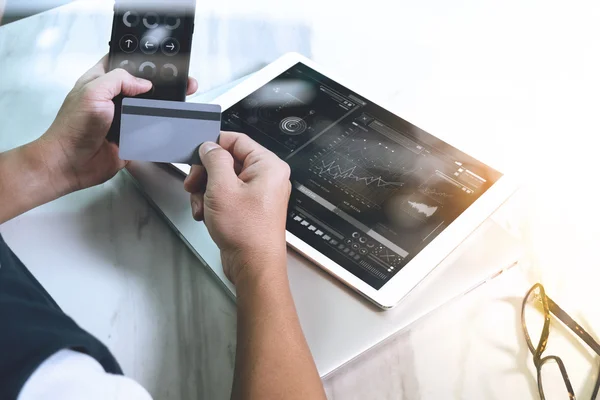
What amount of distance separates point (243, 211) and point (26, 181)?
245 millimetres

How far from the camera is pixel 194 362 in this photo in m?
0.57

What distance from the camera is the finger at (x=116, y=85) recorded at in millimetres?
642

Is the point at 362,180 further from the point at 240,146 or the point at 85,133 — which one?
the point at 85,133

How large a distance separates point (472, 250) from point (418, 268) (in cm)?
7

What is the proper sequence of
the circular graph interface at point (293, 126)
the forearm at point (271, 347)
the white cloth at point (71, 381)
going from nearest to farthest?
the white cloth at point (71, 381) < the forearm at point (271, 347) < the circular graph interface at point (293, 126)

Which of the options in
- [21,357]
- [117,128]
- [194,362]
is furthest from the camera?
[117,128]

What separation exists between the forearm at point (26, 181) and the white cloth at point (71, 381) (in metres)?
0.29

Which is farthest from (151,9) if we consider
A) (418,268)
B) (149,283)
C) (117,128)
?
(418,268)

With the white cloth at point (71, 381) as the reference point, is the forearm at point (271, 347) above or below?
below

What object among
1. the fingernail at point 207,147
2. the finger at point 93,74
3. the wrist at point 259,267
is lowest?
the finger at point 93,74

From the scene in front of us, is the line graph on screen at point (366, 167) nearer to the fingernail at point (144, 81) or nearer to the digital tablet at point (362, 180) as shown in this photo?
the digital tablet at point (362, 180)

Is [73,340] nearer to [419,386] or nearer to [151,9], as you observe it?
[419,386]

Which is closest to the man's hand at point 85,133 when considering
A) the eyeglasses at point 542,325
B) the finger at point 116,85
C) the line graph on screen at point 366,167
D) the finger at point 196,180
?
the finger at point 116,85

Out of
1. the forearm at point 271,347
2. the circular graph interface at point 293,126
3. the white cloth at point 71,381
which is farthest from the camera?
the circular graph interface at point 293,126
